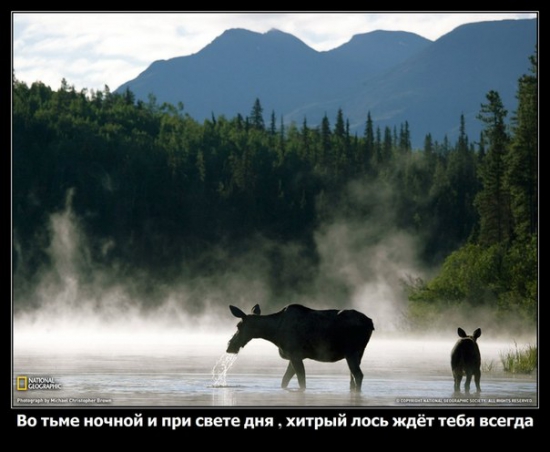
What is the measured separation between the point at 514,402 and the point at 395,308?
244 feet

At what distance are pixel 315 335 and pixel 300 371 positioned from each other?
2.56 feet

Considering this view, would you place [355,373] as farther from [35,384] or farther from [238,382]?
[35,384]

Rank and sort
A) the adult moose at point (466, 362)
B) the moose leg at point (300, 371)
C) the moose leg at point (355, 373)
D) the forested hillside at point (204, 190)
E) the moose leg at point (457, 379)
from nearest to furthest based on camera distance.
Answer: the moose leg at point (355, 373), the moose leg at point (300, 371), the moose leg at point (457, 379), the adult moose at point (466, 362), the forested hillside at point (204, 190)

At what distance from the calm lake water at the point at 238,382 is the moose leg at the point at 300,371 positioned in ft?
0.66

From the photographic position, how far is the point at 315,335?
25312 mm

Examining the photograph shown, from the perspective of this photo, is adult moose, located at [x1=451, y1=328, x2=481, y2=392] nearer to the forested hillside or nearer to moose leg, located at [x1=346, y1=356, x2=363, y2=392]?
moose leg, located at [x1=346, y1=356, x2=363, y2=392]

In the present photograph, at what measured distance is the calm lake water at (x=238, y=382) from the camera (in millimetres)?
22875

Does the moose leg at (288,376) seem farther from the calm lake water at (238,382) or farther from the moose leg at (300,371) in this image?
the moose leg at (300,371)

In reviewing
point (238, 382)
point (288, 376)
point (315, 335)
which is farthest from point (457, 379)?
point (238, 382)

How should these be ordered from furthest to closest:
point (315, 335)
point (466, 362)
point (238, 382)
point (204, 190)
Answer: point (204, 190) → point (238, 382) → point (466, 362) → point (315, 335)

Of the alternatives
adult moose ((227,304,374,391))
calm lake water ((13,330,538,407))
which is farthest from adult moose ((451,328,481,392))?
adult moose ((227,304,374,391))

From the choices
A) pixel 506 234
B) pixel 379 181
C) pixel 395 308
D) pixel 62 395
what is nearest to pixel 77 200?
pixel 379 181

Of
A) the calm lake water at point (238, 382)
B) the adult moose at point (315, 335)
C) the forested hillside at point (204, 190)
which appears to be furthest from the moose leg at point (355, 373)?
the forested hillside at point (204, 190)
